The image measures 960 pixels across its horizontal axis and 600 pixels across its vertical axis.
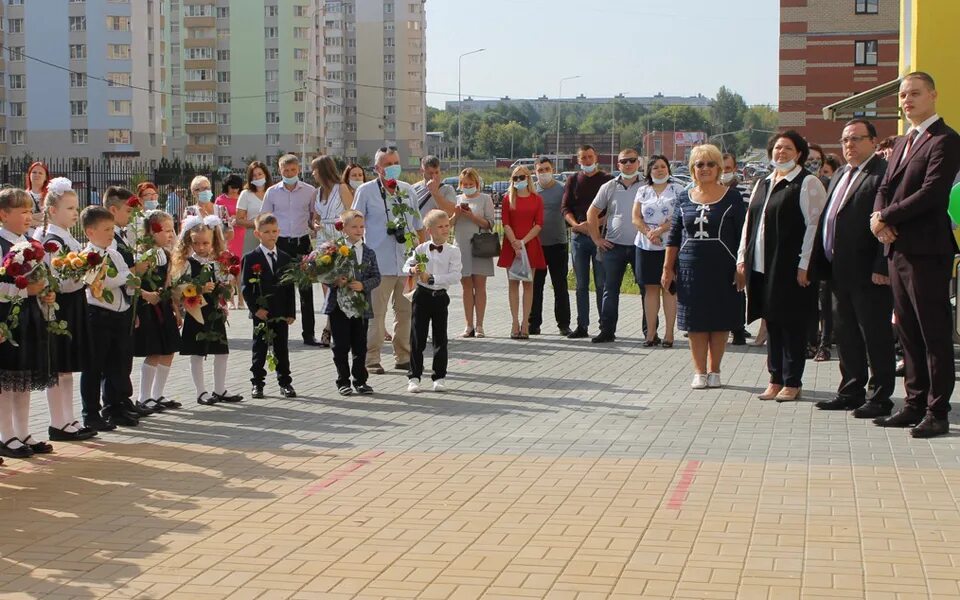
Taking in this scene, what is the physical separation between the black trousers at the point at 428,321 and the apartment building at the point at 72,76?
337 feet

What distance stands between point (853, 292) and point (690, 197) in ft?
7.06

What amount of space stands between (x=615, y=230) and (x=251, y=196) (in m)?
4.90

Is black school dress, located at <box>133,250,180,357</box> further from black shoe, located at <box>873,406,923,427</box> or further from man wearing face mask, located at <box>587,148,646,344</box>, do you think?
man wearing face mask, located at <box>587,148,646,344</box>

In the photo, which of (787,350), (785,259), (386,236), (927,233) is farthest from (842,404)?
(386,236)

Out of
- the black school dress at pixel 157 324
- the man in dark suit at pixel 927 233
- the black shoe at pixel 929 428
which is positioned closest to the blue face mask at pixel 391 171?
the black school dress at pixel 157 324

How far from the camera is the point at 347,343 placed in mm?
12266

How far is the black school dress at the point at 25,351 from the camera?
352 inches

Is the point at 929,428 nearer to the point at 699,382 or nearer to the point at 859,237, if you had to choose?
the point at 859,237

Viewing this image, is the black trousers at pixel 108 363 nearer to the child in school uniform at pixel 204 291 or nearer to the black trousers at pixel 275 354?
the child in school uniform at pixel 204 291

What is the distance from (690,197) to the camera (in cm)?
1234

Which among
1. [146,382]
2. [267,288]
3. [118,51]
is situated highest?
[118,51]

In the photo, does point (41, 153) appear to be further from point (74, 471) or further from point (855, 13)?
point (74, 471)

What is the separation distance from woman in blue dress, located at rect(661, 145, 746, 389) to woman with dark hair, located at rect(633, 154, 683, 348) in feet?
9.47

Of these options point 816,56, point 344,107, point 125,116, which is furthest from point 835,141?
point 344,107
